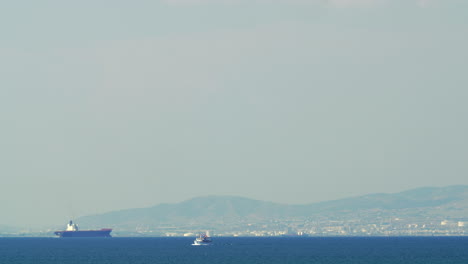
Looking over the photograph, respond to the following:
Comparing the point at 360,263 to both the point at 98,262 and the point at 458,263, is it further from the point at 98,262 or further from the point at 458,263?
the point at 98,262

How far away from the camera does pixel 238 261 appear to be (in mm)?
180500

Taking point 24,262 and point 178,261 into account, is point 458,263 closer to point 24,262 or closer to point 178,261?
point 178,261

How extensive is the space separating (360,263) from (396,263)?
7496 millimetres

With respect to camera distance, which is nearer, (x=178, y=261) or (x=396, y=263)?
(x=396, y=263)

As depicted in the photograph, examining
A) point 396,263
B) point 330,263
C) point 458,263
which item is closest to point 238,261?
point 330,263

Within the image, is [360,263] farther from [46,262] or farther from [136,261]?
[46,262]

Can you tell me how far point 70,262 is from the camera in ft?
610

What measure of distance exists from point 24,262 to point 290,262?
60.9 meters

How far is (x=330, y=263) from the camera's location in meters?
173

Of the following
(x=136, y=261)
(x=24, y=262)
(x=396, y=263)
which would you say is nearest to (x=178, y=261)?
(x=136, y=261)

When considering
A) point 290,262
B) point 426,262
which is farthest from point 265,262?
point 426,262

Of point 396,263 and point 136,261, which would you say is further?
point 136,261

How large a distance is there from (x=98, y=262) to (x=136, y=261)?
851cm

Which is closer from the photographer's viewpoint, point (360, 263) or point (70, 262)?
point (360, 263)
